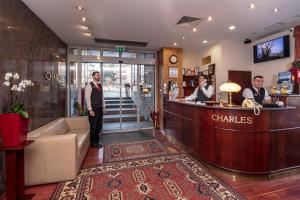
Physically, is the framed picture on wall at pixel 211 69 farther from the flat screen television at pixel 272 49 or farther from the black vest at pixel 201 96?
the black vest at pixel 201 96

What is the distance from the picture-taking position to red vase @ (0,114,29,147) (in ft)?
6.44

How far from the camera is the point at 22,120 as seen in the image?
6.82 ft

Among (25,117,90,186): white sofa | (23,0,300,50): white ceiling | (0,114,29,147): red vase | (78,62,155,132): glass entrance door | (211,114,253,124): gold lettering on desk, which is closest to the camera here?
(0,114,29,147): red vase

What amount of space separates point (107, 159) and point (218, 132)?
2.21 m

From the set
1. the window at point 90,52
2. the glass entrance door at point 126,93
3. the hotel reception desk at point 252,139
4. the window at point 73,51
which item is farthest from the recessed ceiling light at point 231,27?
the window at point 73,51

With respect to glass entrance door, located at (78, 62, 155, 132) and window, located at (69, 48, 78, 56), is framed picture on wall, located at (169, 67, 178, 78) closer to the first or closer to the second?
glass entrance door, located at (78, 62, 155, 132)

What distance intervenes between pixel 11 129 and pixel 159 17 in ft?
10.3

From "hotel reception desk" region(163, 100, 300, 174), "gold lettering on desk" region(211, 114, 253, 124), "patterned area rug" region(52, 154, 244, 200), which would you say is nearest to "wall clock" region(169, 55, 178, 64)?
"hotel reception desk" region(163, 100, 300, 174)

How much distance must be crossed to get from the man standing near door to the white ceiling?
4.05ft

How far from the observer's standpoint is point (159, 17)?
11.9 feet

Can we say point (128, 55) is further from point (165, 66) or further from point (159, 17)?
point (159, 17)

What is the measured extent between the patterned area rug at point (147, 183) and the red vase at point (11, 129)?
90cm

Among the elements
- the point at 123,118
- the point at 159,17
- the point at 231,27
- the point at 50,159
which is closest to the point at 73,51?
the point at 123,118

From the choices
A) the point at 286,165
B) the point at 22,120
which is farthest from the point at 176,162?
the point at 22,120
